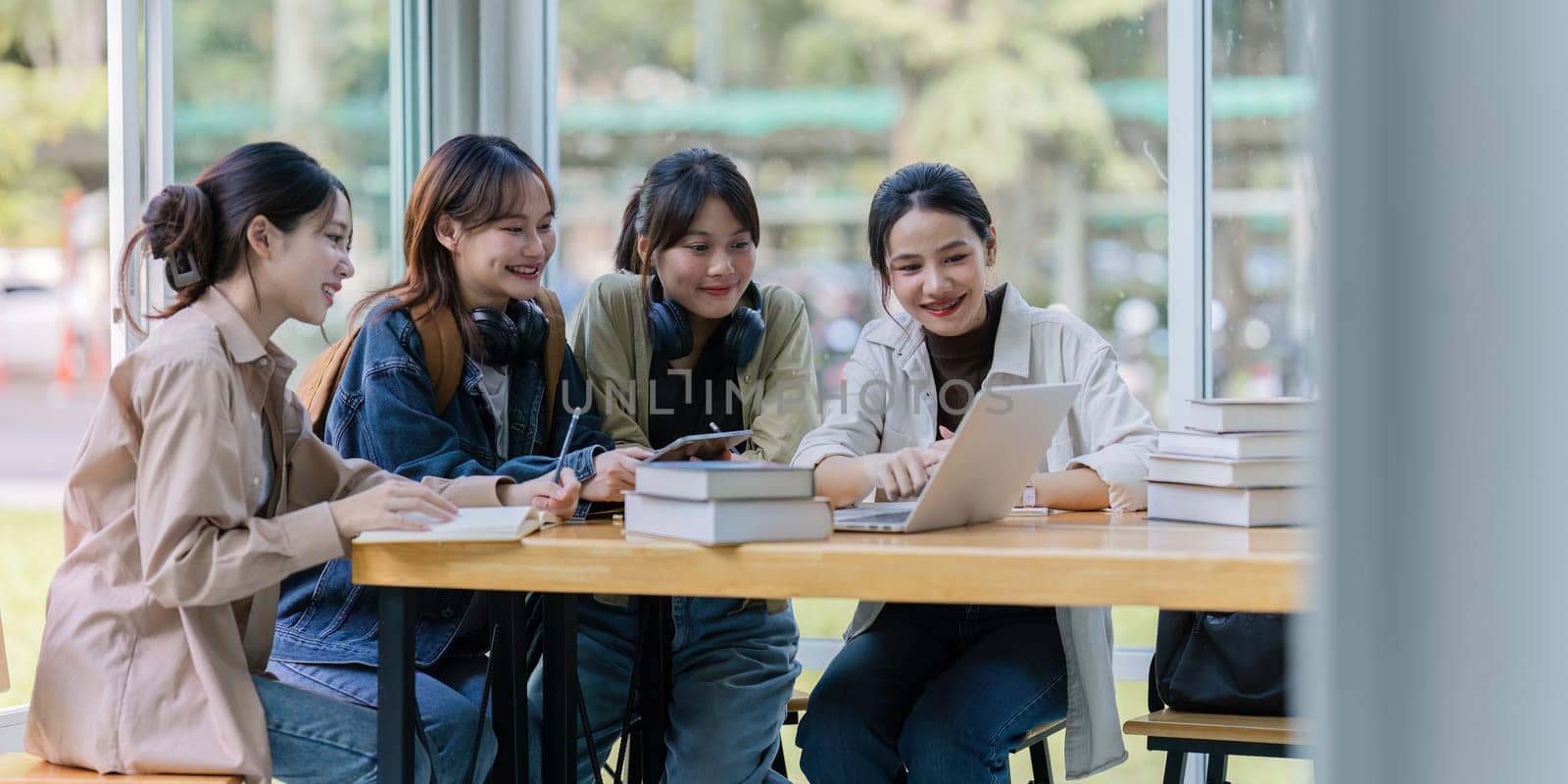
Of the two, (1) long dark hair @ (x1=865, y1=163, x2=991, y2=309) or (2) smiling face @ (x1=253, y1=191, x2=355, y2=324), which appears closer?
(2) smiling face @ (x1=253, y1=191, x2=355, y2=324)

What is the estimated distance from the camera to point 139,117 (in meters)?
2.63

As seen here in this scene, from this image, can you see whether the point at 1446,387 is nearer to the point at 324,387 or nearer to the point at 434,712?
the point at 434,712

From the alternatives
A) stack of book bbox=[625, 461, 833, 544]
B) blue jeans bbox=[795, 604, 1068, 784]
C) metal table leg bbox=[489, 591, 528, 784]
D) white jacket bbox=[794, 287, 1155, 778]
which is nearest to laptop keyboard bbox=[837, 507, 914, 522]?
stack of book bbox=[625, 461, 833, 544]

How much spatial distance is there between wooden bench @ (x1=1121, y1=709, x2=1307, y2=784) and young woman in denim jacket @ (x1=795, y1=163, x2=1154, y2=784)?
64 mm

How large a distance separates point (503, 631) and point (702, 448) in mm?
402

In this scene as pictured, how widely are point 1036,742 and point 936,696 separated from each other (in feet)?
0.86

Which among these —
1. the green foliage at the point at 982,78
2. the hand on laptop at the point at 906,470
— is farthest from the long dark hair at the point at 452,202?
the green foliage at the point at 982,78

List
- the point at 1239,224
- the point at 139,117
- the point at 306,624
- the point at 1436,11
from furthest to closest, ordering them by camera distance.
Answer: the point at 1239,224, the point at 139,117, the point at 306,624, the point at 1436,11

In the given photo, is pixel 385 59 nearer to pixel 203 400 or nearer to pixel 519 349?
pixel 519 349

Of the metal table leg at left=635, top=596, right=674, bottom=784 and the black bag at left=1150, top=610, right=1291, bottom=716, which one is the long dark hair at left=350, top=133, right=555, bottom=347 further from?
the black bag at left=1150, top=610, right=1291, bottom=716

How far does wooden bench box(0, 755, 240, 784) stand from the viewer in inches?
65.4

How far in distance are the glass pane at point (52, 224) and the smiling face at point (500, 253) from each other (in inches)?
30.4

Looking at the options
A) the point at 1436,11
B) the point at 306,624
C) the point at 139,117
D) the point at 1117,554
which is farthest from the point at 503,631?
the point at 1436,11

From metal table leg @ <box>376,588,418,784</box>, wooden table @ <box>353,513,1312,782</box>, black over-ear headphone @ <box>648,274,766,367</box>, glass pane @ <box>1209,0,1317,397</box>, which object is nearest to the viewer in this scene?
wooden table @ <box>353,513,1312,782</box>
